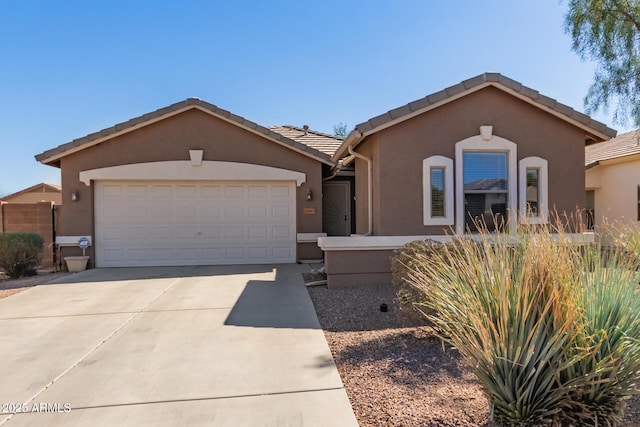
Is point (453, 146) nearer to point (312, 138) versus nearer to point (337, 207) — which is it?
point (337, 207)

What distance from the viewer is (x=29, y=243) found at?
33.4 ft

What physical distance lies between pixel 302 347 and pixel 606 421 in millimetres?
3087

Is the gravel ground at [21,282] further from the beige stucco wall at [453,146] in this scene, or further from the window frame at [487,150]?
the window frame at [487,150]

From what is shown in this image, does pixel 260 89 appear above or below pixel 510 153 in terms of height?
above

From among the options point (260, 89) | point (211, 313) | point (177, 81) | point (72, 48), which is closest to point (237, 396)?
point (211, 313)

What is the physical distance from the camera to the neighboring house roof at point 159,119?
10578 mm

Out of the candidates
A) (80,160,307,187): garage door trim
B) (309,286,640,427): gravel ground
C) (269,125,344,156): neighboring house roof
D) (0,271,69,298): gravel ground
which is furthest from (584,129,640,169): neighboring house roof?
(0,271,69,298): gravel ground

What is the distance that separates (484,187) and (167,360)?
7.34 metres

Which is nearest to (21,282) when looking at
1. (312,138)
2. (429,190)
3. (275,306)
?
(275,306)

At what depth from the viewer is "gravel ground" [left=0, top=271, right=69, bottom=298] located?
819 centimetres

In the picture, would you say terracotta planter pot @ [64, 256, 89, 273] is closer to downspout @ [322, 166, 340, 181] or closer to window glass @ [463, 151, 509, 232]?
downspout @ [322, 166, 340, 181]

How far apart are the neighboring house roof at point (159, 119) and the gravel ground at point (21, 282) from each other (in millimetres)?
3273

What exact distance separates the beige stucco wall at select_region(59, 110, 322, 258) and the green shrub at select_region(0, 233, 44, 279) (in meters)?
0.84

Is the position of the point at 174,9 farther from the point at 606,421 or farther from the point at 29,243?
the point at 606,421
